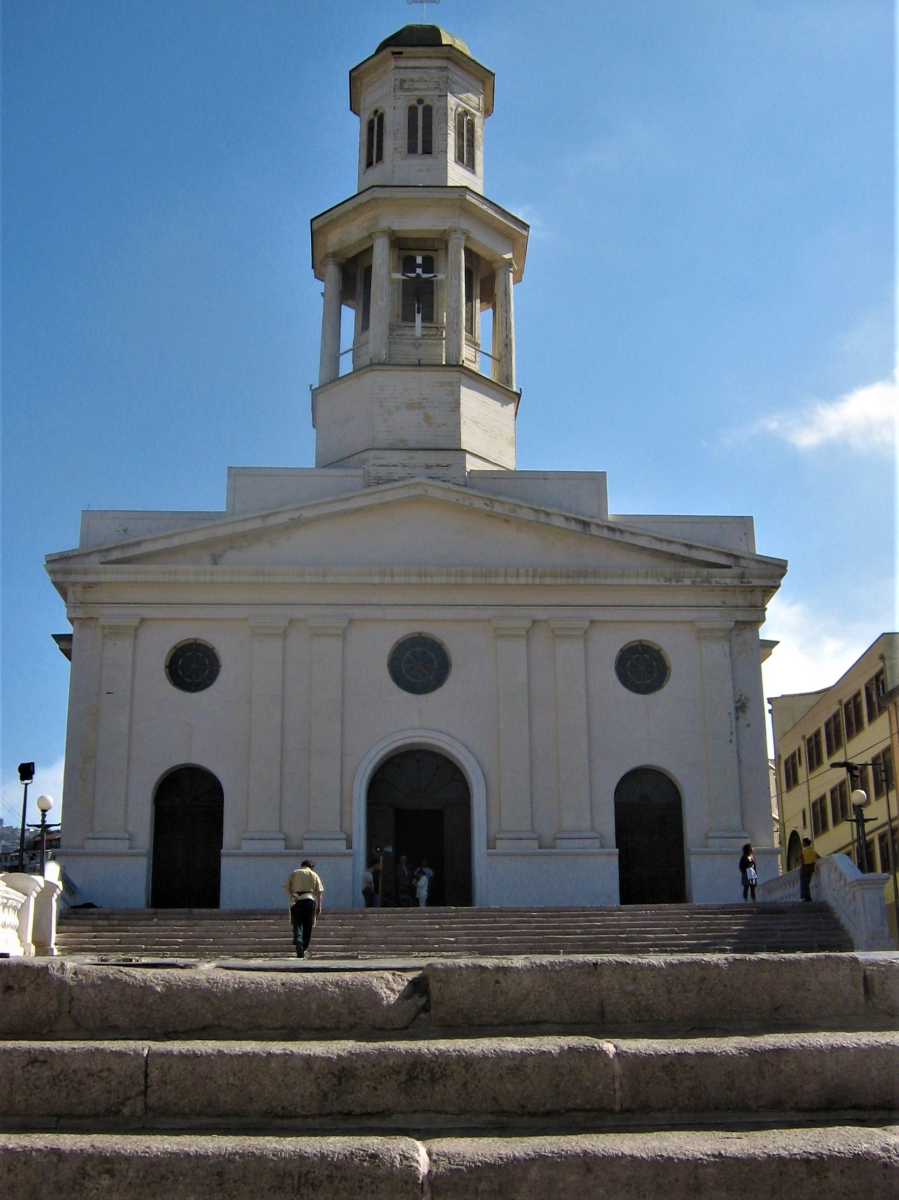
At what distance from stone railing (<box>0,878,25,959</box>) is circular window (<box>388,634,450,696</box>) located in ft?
27.2

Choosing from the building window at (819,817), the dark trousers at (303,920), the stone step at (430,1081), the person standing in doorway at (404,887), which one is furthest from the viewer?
the building window at (819,817)

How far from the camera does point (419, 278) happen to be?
1163 inches

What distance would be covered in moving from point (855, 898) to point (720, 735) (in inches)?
233

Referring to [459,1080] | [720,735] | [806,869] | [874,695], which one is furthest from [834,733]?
[459,1080]

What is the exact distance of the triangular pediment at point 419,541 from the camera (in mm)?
25031

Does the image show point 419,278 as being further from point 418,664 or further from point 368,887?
point 368,887

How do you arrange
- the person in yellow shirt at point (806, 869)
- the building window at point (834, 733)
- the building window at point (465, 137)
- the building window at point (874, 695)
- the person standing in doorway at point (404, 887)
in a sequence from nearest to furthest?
the person in yellow shirt at point (806, 869)
the person standing in doorway at point (404, 887)
the building window at point (465, 137)
the building window at point (874, 695)
the building window at point (834, 733)

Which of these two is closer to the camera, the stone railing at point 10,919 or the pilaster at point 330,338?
the stone railing at point 10,919

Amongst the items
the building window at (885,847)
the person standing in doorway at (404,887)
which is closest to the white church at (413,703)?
the person standing in doorway at (404,887)

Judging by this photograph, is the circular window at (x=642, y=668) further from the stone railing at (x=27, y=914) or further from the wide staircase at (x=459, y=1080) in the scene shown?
the wide staircase at (x=459, y=1080)

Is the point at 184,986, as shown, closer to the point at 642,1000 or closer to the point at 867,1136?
the point at 642,1000

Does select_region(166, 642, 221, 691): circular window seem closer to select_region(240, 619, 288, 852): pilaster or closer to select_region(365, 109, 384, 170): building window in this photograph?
select_region(240, 619, 288, 852): pilaster

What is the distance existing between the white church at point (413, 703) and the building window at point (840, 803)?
15.7m

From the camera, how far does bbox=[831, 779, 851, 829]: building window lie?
39441 millimetres
